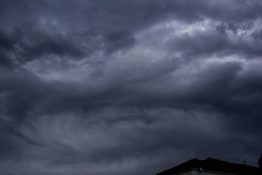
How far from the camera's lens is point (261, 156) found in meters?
65.0

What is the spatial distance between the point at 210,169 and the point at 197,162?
7.63 feet

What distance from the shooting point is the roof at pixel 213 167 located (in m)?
52.1

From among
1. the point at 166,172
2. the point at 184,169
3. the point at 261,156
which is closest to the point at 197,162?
the point at 184,169

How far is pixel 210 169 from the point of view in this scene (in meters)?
52.7

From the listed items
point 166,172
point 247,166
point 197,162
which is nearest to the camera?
point 197,162

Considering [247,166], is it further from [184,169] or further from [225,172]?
[184,169]

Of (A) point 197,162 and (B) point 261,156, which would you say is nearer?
(A) point 197,162

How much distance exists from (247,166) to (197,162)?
13775 mm

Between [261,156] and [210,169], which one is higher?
[261,156]

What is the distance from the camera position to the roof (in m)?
52.1

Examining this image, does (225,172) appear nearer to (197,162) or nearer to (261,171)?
(197,162)

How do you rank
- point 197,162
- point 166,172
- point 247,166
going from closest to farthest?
point 197,162 < point 166,172 < point 247,166

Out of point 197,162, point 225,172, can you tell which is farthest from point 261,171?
point 197,162

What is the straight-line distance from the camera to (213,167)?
174ft
